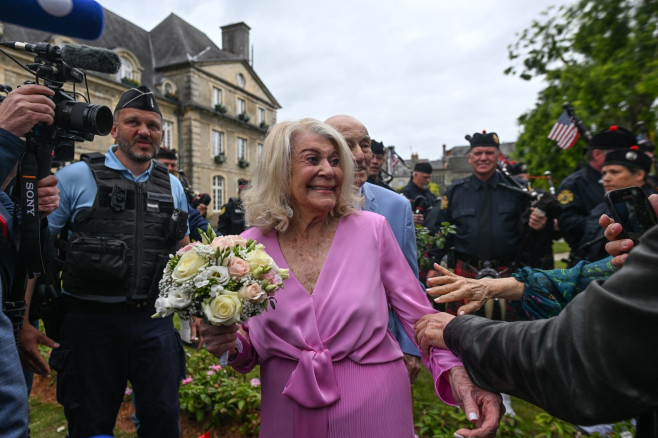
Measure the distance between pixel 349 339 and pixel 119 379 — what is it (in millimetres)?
1892

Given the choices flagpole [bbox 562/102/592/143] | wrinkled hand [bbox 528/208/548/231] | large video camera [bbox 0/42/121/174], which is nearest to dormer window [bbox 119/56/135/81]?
Answer: flagpole [bbox 562/102/592/143]

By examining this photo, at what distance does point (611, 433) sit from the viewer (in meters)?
2.84

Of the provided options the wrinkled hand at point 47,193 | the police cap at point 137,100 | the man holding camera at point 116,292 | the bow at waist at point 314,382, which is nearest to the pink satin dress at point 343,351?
the bow at waist at point 314,382

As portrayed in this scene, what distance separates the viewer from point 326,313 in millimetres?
1902

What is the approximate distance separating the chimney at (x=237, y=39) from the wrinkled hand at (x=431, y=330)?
122ft

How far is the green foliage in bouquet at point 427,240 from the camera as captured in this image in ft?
14.9

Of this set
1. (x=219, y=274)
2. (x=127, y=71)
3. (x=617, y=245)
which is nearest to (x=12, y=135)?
(x=219, y=274)

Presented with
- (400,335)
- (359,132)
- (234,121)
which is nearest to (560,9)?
(359,132)

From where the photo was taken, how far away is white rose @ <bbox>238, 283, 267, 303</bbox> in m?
1.58

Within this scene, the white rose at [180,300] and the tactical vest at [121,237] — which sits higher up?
the tactical vest at [121,237]

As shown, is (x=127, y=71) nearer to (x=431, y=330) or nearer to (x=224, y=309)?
(x=224, y=309)

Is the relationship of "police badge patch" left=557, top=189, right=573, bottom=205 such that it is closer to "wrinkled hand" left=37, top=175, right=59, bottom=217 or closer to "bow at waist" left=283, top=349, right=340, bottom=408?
"bow at waist" left=283, top=349, right=340, bottom=408

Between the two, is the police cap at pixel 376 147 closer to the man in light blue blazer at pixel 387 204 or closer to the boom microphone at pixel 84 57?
the man in light blue blazer at pixel 387 204

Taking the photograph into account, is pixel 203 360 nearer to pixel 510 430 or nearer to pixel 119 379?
pixel 119 379
